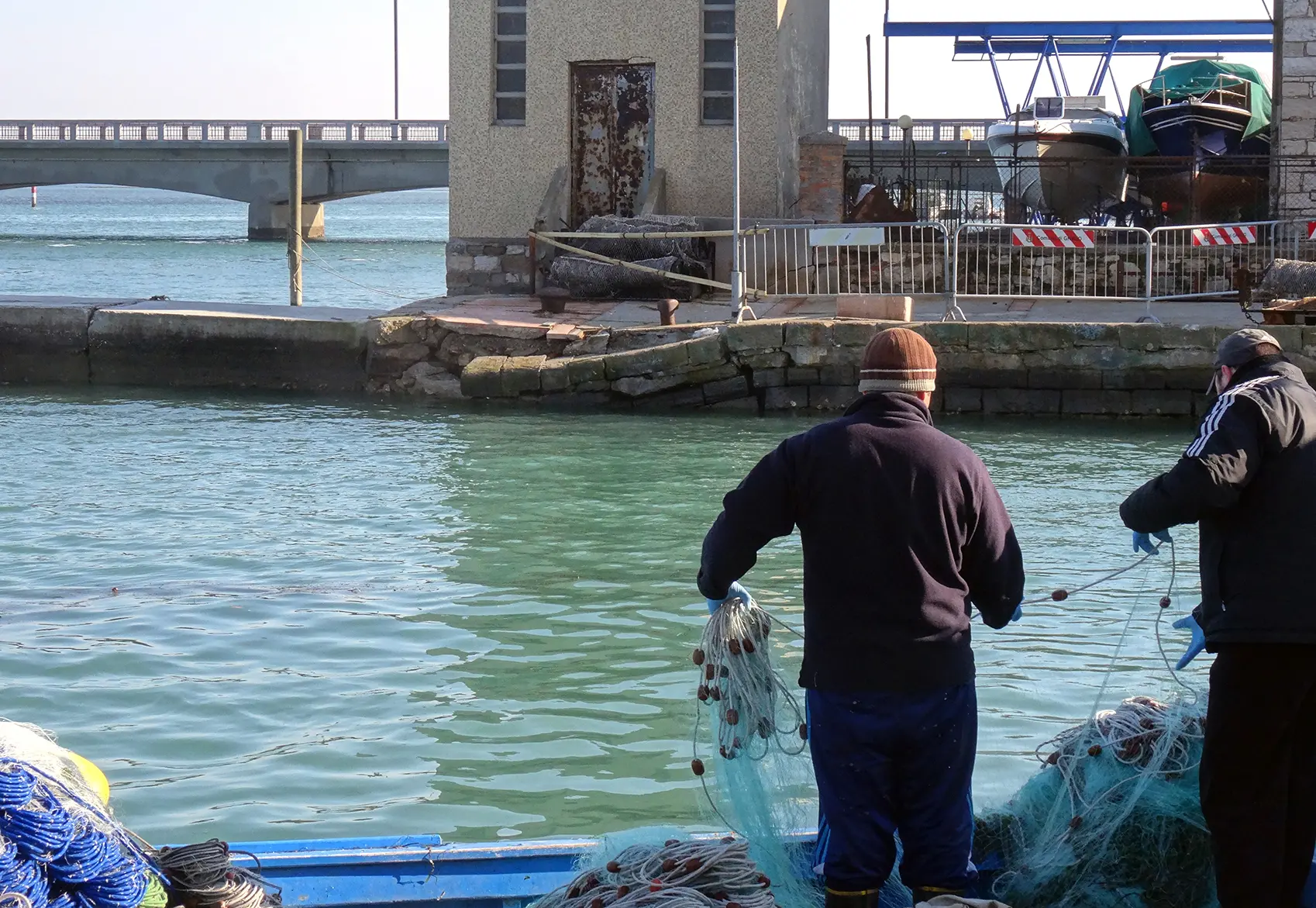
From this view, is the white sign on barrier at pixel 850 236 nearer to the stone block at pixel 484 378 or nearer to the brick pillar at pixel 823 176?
the brick pillar at pixel 823 176

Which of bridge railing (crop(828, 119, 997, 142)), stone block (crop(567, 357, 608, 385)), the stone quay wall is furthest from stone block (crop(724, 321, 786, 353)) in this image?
bridge railing (crop(828, 119, 997, 142))

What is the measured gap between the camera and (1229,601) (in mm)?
3902

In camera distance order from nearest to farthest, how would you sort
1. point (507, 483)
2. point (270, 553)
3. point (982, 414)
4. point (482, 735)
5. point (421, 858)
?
point (421, 858)
point (482, 735)
point (270, 553)
point (507, 483)
point (982, 414)

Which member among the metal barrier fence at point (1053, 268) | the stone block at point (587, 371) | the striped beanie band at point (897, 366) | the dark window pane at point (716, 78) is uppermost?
the dark window pane at point (716, 78)

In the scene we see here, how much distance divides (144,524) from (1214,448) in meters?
8.46

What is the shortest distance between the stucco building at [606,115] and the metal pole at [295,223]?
2014 millimetres

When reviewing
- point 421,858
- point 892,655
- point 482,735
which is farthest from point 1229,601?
point 482,735

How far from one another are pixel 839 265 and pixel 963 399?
3577 millimetres

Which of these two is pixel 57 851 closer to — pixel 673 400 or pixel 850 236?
pixel 673 400

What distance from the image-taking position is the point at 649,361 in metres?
15.3

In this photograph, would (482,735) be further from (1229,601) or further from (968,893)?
(1229,601)

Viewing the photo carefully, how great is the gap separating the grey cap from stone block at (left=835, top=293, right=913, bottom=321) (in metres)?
11.3

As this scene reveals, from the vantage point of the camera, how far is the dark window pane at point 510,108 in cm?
2081

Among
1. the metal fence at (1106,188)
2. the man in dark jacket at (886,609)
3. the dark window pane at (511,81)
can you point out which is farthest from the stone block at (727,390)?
the man in dark jacket at (886,609)
